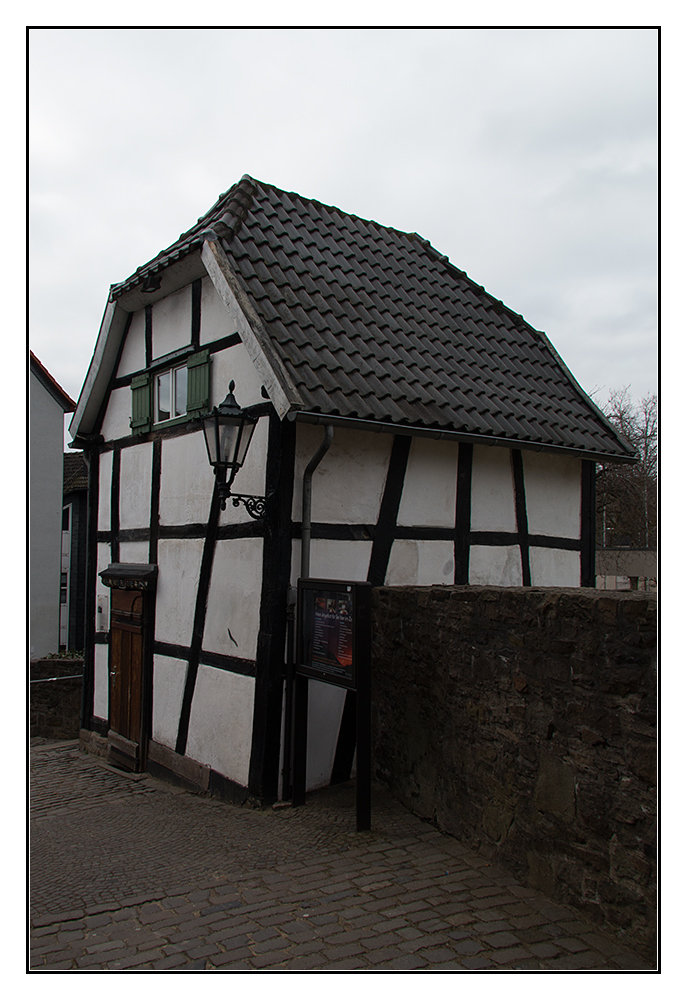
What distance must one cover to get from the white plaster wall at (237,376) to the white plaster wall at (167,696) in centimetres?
278

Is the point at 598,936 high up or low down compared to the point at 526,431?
down

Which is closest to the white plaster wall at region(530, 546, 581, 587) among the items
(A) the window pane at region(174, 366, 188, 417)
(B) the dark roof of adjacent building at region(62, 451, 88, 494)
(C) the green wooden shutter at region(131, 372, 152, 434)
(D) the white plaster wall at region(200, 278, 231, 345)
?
(D) the white plaster wall at region(200, 278, 231, 345)

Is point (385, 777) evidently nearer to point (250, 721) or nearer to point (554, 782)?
point (250, 721)

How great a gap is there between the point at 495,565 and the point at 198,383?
141 inches

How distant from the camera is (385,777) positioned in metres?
6.05

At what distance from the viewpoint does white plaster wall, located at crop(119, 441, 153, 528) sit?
338 inches

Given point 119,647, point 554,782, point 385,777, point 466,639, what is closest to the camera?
point 554,782

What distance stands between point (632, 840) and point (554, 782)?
59 centimetres

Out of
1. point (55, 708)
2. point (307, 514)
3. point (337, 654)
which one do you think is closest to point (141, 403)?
point (307, 514)

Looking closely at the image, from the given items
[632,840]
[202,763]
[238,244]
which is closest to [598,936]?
[632,840]

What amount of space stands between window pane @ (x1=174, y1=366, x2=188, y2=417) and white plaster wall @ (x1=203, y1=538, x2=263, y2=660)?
5.83ft

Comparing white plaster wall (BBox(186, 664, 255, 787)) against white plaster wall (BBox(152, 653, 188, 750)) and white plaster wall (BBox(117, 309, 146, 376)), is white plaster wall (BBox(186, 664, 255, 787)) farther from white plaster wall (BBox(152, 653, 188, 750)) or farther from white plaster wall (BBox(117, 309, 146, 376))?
white plaster wall (BBox(117, 309, 146, 376))

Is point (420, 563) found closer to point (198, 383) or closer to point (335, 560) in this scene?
point (335, 560)

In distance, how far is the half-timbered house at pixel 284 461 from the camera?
20.8 ft
